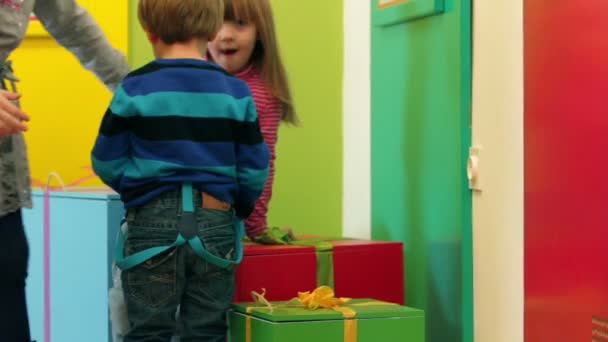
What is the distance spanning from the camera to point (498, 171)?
207 cm

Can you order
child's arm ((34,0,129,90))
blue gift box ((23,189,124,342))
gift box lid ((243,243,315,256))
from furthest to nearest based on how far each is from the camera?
blue gift box ((23,189,124,342)), gift box lid ((243,243,315,256)), child's arm ((34,0,129,90))

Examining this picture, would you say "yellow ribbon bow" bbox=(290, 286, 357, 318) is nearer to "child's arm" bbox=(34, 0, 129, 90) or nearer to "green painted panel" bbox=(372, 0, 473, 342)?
"green painted panel" bbox=(372, 0, 473, 342)

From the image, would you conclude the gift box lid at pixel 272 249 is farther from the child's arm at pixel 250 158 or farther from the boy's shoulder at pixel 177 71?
the boy's shoulder at pixel 177 71

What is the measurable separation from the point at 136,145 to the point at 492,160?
753 millimetres

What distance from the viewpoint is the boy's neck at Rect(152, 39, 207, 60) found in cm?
186

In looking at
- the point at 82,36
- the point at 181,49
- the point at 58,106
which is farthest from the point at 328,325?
the point at 58,106

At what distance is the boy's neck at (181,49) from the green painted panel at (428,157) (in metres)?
0.63

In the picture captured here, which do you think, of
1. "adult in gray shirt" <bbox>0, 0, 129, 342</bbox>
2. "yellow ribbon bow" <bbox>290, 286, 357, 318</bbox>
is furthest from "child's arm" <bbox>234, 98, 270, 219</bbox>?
"adult in gray shirt" <bbox>0, 0, 129, 342</bbox>

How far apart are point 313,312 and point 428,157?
627mm

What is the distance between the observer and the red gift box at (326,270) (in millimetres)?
2117

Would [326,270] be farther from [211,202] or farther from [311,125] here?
[311,125]

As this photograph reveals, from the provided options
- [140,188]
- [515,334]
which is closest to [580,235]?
[515,334]

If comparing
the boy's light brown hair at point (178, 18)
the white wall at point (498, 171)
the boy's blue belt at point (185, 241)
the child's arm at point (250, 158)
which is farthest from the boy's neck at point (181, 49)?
the white wall at point (498, 171)

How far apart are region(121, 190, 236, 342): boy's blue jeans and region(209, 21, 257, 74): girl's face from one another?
536mm
